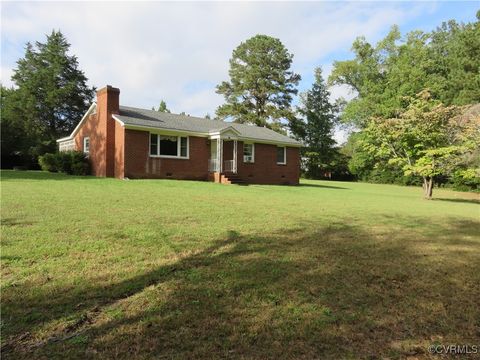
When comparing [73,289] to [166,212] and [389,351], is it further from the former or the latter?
[166,212]

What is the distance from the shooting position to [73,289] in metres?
3.94

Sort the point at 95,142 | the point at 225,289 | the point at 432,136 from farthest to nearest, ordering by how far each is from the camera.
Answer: the point at 95,142 → the point at 432,136 → the point at 225,289

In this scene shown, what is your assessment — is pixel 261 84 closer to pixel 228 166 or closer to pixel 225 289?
pixel 228 166

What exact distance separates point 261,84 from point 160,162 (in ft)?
99.6

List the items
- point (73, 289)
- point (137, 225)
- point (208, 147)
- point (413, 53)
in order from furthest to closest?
point (413, 53) → point (208, 147) → point (137, 225) → point (73, 289)


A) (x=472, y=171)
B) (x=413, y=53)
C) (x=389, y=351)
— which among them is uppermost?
(x=413, y=53)

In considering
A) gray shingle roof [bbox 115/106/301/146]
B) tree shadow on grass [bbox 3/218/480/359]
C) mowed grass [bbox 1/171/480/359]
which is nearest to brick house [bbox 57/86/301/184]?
gray shingle roof [bbox 115/106/301/146]

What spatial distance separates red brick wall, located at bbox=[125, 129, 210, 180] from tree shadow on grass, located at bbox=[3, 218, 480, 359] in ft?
48.4

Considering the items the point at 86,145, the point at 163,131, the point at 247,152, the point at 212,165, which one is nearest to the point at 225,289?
the point at 163,131

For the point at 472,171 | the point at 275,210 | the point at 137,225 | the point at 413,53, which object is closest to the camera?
the point at 137,225

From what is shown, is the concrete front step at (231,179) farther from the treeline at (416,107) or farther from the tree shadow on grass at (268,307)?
the tree shadow on grass at (268,307)

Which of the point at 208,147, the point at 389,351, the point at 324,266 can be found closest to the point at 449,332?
the point at 389,351

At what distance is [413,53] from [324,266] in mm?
43577

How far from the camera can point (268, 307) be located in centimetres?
372
